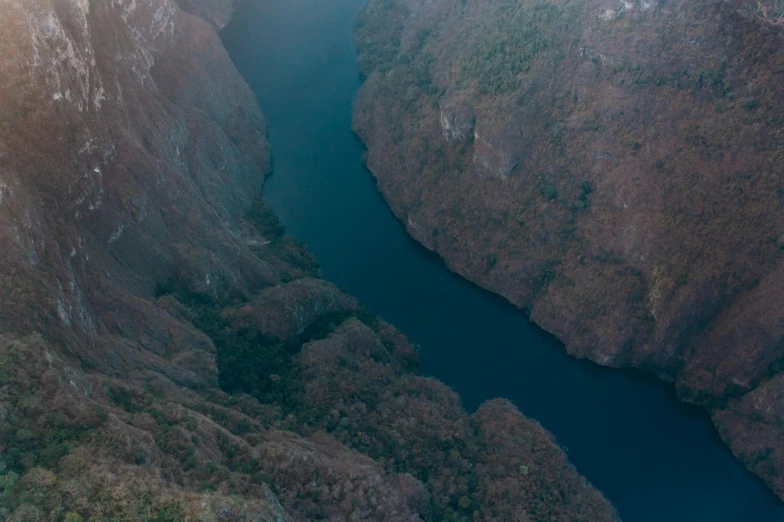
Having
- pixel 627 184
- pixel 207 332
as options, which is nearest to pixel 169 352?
pixel 207 332

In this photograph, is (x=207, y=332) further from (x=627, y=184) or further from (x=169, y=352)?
(x=627, y=184)

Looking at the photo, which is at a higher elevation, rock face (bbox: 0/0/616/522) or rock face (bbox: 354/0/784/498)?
rock face (bbox: 354/0/784/498)

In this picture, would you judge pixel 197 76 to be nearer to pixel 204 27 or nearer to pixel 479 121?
pixel 204 27

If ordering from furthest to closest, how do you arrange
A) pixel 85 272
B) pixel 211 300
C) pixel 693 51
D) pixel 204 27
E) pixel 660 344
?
pixel 204 27, pixel 693 51, pixel 660 344, pixel 211 300, pixel 85 272

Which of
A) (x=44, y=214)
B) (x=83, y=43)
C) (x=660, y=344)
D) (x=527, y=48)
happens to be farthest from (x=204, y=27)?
(x=660, y=344)

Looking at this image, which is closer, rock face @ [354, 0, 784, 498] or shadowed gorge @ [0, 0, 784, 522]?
shadowed gorge @ [0, 0, 784, 522]
